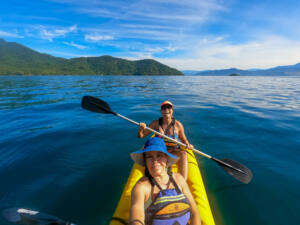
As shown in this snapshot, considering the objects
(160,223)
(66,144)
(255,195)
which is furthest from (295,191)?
(66,144)

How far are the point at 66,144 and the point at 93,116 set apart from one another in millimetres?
3680

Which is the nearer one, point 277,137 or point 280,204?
point 280,204

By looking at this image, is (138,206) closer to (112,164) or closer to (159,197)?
(159,197)

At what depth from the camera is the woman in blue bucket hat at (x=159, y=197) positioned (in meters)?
2.03

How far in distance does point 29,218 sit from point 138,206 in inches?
66.4

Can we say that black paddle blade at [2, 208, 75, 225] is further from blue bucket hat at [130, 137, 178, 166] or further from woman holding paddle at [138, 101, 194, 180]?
woman holding paddle at [138, 101, 194, 180]

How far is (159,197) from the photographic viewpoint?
2119 millimetres

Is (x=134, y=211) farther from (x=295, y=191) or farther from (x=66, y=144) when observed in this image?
(x=66, y=144)

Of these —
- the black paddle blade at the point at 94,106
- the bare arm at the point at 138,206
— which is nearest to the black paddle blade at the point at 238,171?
the bare arm at the point at 138,206

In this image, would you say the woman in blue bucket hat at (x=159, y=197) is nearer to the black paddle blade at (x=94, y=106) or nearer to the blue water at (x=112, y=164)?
the blue water at (x=112, y=164)

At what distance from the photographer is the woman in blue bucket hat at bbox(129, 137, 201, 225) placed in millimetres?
2033

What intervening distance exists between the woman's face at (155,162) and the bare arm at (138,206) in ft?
0.84

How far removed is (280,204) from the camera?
11.0ft

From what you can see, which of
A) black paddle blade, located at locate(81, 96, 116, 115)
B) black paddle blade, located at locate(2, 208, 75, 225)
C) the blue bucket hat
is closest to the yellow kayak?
black paddle blade, located at locate(2, 208, 75, 225)
